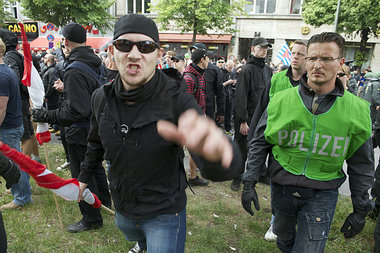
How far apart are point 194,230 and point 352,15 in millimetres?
16291

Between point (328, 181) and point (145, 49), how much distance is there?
168 centimetres

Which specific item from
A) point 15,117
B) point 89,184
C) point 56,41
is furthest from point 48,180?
point 56,41

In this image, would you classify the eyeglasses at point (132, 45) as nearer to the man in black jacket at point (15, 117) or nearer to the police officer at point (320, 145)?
the police officer at point (320, 145)

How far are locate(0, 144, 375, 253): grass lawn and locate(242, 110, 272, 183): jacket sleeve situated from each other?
1229 mm

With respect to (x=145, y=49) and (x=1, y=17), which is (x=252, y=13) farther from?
(x=145, y=49)

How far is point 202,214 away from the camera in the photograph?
3.84 m

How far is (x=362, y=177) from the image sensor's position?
83.1 inches

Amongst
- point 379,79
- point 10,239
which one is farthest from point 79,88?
point 379,79

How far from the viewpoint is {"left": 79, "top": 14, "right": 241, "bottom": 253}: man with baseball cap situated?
170cm

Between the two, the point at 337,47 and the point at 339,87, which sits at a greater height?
the point at 337,47

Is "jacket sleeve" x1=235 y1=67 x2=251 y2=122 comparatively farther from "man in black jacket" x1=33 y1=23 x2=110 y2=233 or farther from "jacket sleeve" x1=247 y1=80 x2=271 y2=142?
"man in black jacket" x1=33 y1=23 x2=110 y2=233

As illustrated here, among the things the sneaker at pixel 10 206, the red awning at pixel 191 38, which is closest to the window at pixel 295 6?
the red awning at pixel 191 38

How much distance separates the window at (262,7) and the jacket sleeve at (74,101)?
24.2 m

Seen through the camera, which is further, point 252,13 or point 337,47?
point 252,13
